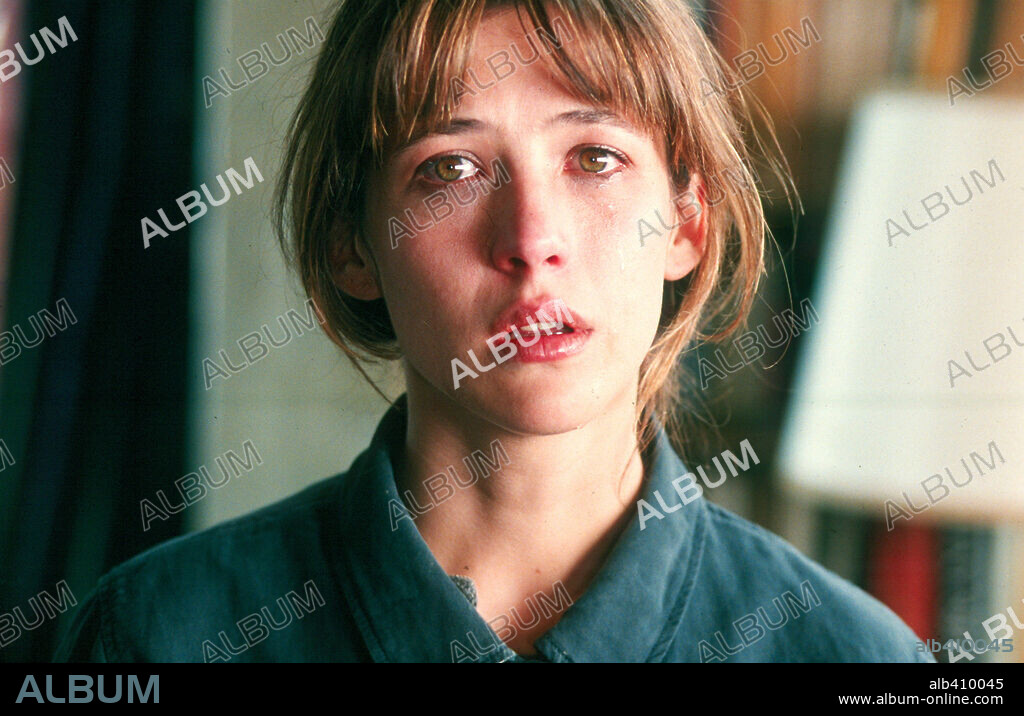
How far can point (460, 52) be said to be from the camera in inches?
16.9

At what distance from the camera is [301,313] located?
1.79ft

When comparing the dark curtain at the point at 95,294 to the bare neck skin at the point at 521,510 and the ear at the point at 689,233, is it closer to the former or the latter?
the bare neck skin at the point at 521,510

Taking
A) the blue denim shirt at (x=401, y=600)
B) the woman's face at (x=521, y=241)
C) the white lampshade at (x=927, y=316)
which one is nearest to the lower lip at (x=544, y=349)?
the woman's face at (x=521, y=241)

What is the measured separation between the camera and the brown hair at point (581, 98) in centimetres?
43

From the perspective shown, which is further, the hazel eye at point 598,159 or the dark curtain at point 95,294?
the dark curtain at point 95,294

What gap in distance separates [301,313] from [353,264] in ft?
0.24

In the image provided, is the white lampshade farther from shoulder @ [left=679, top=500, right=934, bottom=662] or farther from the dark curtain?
the dark curtain

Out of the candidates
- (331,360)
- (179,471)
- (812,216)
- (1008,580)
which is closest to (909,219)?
(812,216)

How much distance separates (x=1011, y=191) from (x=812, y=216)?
128mm

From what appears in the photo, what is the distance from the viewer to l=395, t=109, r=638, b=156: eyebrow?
0.43 meters

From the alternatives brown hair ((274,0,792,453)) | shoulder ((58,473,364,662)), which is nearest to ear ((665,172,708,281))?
brown hair ((274,0,792,453))

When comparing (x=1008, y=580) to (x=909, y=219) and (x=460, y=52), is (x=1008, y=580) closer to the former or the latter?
(x=909, y=219)

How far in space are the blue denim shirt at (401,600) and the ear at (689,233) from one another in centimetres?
10
